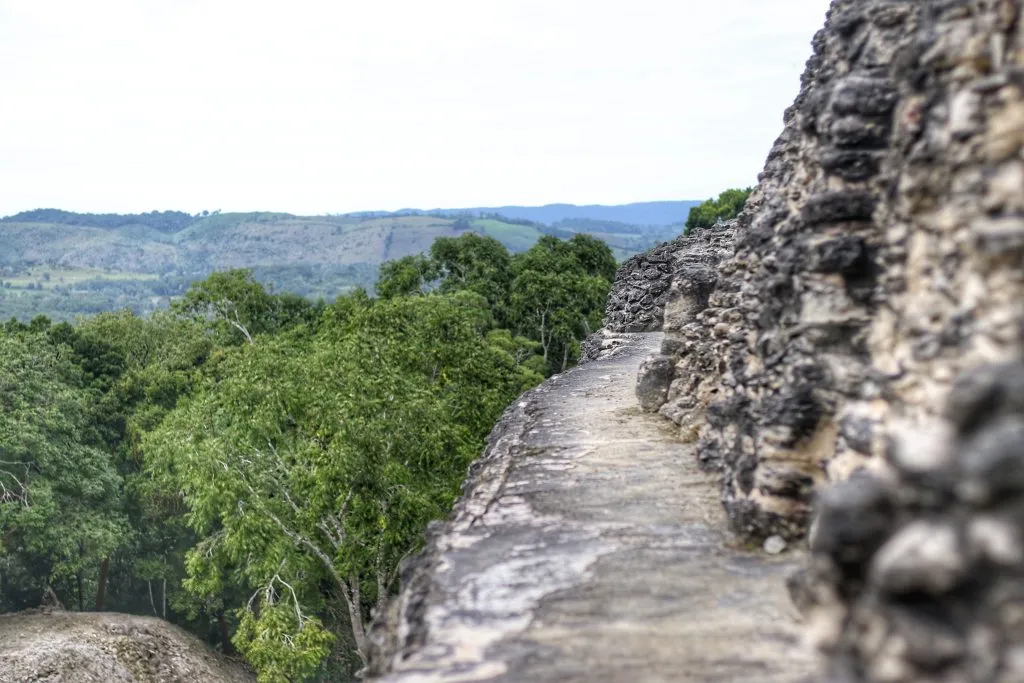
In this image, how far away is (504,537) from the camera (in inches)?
273

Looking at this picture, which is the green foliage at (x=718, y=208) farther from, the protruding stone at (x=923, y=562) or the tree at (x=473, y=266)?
the protruding stone at (x=923, y=562)

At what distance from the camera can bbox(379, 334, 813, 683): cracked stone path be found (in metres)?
4.83

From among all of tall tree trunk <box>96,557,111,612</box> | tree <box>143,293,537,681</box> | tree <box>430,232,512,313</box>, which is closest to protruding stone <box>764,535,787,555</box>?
tree <box>143,293,537,681</box>

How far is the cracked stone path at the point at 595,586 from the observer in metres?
4.83

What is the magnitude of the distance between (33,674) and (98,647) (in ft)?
6.25

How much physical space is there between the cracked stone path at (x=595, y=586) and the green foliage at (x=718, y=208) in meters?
33.3

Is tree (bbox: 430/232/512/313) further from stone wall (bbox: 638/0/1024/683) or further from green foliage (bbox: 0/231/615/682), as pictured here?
stone wall (bbox: 638/0/1024/683)

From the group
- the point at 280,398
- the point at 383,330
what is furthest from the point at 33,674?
the point at 383,330

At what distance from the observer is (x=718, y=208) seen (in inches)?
1634

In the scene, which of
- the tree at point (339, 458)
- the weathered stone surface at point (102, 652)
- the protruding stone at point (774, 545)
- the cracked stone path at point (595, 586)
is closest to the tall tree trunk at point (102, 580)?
the weathered stone surface at point (102, 652)

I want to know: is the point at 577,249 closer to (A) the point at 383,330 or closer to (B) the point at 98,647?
(A) the point at 383,330

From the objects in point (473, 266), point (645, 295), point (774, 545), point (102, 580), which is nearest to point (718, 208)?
point (473, 266)

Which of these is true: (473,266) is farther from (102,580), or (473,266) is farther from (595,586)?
(595,586)

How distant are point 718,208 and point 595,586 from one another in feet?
124
